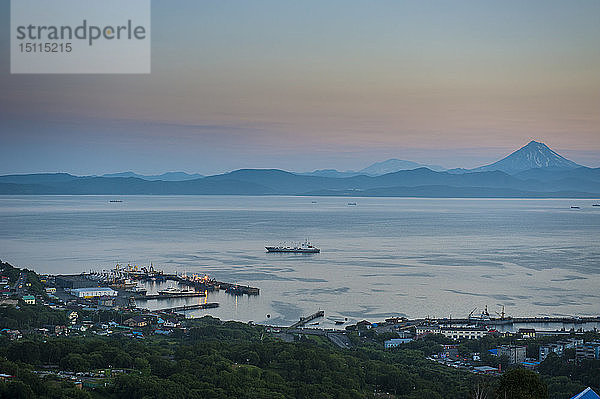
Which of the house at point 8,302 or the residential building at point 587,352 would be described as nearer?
the residential building at point 587,352

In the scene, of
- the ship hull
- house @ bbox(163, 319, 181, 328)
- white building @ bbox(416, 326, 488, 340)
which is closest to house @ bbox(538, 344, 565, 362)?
white building @ bbox(416, 326, 488, 340)

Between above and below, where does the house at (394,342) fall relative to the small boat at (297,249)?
below

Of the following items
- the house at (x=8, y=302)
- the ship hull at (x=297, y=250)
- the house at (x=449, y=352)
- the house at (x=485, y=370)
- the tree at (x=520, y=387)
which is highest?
the tree at (x=520, y=387)

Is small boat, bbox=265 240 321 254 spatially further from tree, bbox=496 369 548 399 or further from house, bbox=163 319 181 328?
tree, bbox=496 369 548 399

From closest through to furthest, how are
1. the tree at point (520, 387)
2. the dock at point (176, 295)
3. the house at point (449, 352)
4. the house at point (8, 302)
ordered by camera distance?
the tree at point (520, 387) < the house at point (449, 352) < the house at point (8, 302) < the dock at point (176, 295)

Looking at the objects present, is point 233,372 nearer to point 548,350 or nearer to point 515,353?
point 515,353

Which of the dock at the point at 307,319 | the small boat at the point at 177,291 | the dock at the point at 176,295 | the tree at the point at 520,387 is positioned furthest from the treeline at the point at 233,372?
the small boat at the point at 177,291

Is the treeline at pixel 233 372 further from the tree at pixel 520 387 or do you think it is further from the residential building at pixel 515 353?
the residential building at pixel 515 353
